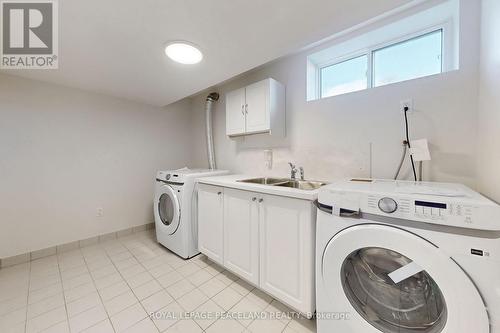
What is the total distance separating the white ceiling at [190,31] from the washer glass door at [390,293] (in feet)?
4.40

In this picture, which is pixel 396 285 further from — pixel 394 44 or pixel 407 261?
pixel 394 44

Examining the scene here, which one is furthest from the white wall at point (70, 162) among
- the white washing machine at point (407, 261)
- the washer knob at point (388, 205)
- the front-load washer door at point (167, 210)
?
the washer knob at point (388, 205)

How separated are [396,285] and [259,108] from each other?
1.71m

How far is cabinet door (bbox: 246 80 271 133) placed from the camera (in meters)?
1.89

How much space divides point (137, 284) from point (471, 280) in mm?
2128

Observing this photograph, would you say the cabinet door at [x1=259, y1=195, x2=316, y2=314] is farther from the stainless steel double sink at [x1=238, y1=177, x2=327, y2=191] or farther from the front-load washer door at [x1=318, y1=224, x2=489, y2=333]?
the stainless steel double sink at [x1=238, y1=177, x2=327, y2=191]

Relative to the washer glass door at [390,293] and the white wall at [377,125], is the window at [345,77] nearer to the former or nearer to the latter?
the white wall at [377,125]

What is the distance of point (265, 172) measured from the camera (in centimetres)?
226

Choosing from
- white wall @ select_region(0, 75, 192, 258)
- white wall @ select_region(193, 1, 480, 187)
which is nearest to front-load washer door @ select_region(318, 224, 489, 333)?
white wall @ select_region(193, 1, 480, 187)

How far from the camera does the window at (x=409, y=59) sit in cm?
139

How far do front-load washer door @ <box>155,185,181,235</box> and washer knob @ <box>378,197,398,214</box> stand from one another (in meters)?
1.79

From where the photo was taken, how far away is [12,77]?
189 cm

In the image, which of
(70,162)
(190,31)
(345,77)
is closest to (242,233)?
(190,31)

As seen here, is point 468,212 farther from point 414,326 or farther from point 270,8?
point 270,8
